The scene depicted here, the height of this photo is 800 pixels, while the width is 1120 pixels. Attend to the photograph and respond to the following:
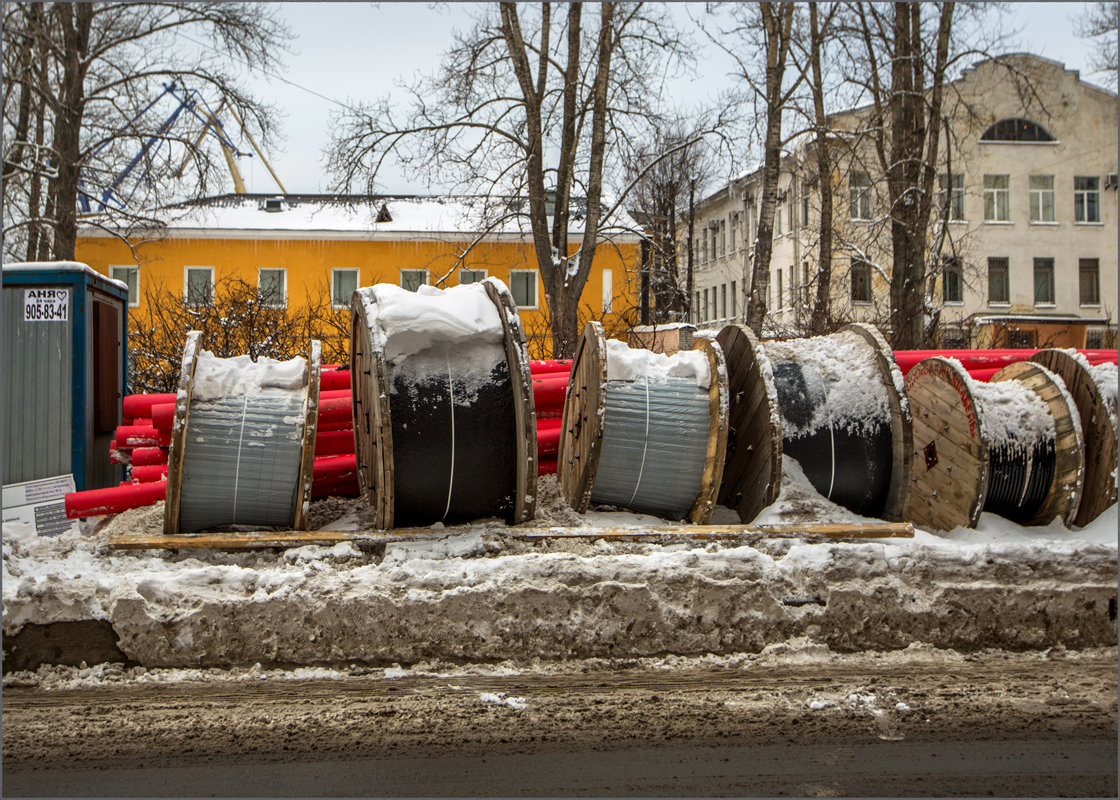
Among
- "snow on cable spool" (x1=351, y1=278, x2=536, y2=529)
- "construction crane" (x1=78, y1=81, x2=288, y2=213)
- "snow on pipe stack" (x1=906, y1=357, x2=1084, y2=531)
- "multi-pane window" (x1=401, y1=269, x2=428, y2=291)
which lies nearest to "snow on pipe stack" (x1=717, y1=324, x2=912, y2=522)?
"snow on pipe stack" (x1=906, y1=357, x2=1084, y2=531)

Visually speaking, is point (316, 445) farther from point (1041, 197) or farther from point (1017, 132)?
point (1041, 197)

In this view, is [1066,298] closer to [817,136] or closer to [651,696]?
[817,136]

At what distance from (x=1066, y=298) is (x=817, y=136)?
28.2 metres

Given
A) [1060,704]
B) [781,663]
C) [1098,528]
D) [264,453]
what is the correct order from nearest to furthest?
[1060,704] < [781,663] < [264,453] < [1098,528]

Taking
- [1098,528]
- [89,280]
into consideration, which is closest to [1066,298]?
[1098,528]

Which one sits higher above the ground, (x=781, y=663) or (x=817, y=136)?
(x=817, y=136)

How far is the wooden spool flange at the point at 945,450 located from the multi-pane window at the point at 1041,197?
39899 mm

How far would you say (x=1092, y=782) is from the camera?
352cm

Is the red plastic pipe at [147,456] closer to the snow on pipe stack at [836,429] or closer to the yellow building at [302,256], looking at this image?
the snow on pipe stack at [836,429]

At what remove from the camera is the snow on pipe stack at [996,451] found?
5660 millimetres

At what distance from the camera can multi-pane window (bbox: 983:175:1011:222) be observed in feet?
133

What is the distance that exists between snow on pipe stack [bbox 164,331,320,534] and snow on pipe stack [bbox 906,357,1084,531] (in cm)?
390

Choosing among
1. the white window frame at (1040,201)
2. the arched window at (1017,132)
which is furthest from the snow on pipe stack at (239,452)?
the white window frame at (1040,201)

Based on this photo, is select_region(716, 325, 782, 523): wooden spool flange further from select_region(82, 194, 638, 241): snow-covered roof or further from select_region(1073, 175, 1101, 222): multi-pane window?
select_region(1073, 175, 1101, 222): multi-pane window
